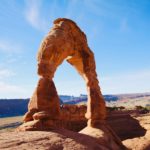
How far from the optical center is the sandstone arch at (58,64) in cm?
1003

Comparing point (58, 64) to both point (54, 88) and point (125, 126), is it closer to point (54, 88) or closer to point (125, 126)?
point (54, 88)

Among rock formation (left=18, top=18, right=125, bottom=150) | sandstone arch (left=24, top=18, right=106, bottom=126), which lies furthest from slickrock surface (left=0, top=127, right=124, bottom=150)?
sandstone arch (left=24, top=18, right=106, bottom=126)

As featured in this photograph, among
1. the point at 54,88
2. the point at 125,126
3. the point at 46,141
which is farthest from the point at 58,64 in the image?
the point at 125,126

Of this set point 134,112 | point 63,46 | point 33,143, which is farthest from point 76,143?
point 134,112

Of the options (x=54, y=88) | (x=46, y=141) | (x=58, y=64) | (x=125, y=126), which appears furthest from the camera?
(x=125, y=126)

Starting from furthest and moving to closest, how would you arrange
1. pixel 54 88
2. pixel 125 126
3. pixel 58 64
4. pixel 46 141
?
pixel 125 126, pixel 58 64, pixel 54 88, pixel 46 141

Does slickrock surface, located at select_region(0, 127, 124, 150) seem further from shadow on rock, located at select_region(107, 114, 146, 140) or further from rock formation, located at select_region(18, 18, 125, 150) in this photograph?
shadow on rock, located at select_region(107, 114, 146, 140)

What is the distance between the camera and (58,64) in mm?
11703

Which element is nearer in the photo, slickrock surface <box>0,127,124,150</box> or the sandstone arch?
slickrock surface <box>0,127,124,150</box>

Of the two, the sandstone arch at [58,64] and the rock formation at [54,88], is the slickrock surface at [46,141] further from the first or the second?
the sandstone arch at [58,64]

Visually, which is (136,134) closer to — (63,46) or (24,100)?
(63,46)

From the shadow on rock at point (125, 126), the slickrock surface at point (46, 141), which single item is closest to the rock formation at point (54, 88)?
the slickrock surface at point (46, 141)

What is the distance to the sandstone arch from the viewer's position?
10.0m

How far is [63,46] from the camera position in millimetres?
11875
